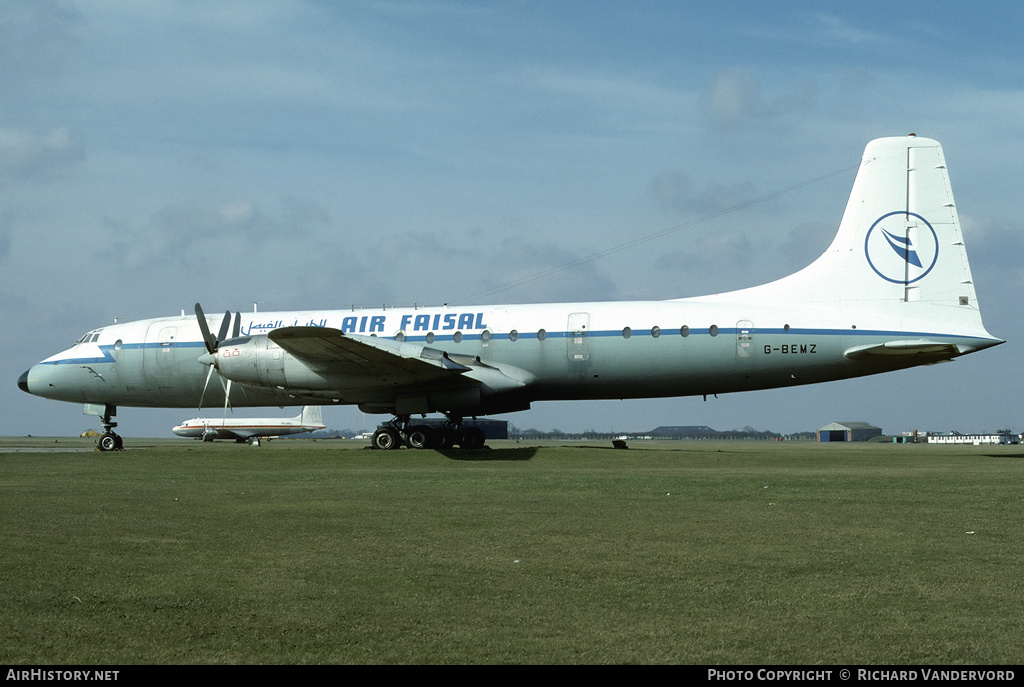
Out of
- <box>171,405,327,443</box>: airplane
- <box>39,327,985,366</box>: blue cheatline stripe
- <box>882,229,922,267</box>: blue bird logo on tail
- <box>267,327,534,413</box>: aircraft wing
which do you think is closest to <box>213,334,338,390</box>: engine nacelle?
<box>267,327,534,413</box>: aircraft wing

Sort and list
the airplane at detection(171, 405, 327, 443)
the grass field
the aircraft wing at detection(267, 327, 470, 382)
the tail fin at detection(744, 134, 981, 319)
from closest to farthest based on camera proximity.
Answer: the grass field → the aircraft wing at detection(267, 327, 470, 382) → the tail fin at detection(744, 134, 981, 319) → the airplane at detection(171, 405, 327, 443)

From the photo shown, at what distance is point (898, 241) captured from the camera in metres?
25.8

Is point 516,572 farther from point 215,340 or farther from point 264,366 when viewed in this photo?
point 215,340

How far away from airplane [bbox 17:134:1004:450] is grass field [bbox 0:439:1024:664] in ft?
29.9

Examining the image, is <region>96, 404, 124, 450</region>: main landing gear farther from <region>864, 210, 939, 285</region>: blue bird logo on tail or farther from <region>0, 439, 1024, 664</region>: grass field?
<region>864, 210, 939, 285</region>: blue bird logo on tail

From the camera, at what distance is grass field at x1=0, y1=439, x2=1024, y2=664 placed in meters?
6.12

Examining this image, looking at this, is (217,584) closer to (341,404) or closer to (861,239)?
(341,404)

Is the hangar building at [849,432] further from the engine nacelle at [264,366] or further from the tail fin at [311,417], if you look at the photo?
the engine nacelle at [264,366]

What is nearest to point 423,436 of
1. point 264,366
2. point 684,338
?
point 264,366

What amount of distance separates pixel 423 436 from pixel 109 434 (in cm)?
1253

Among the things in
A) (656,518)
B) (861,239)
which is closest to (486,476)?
(656,518)

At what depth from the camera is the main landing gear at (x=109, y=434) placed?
Answer: 32.6 m

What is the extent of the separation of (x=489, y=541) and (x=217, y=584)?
3331mm
